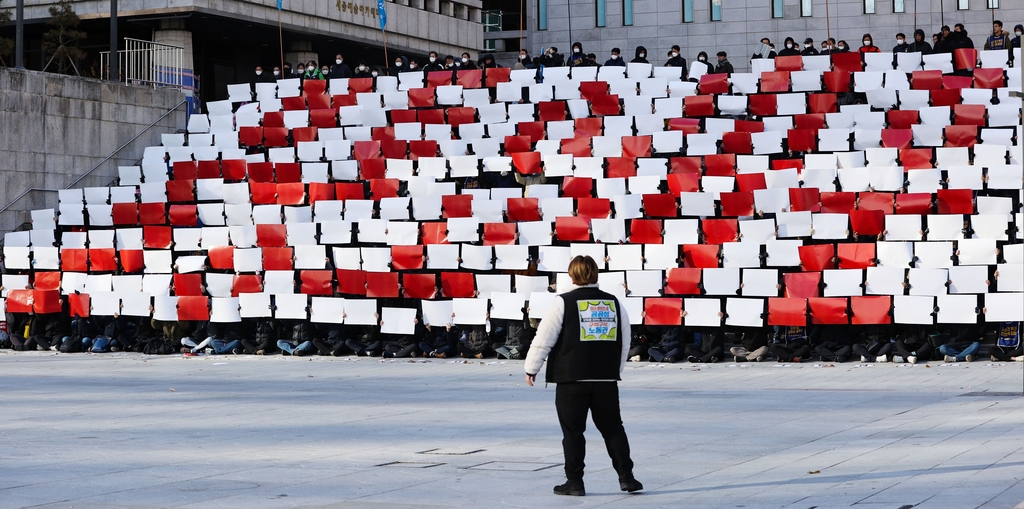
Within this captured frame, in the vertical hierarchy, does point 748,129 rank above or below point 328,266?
above

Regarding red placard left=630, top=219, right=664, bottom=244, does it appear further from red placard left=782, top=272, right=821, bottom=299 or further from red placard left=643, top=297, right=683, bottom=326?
red placard left=782, top=272, right=821, bottom=299

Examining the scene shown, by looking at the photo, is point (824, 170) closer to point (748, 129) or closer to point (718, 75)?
point (748, 129)

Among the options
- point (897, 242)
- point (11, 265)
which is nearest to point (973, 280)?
point (897, 242)

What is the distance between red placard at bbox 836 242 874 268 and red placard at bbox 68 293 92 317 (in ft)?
43.0

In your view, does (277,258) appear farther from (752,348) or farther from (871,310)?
(871,310)

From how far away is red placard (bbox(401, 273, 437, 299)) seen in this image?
2219 cm

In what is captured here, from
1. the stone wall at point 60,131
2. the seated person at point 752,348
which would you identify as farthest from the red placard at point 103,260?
the seated person at point 752,348

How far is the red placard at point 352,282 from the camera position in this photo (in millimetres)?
22661

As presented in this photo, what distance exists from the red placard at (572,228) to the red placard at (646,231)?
0.73 m

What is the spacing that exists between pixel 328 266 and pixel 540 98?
22.2 ft

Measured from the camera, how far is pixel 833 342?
797 inches

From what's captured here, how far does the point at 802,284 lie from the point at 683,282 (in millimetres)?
1792

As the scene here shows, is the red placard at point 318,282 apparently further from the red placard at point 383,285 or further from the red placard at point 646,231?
the red placard at point 646,231

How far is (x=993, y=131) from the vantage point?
75.6 feet
